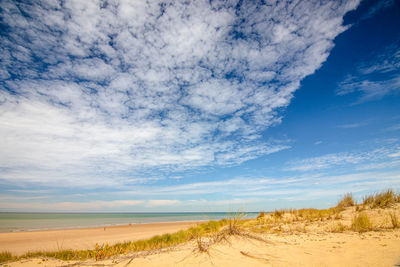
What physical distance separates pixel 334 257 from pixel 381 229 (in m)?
2.86

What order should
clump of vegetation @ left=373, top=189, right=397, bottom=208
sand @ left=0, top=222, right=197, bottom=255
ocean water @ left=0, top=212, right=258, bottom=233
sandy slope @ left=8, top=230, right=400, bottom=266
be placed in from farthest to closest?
1. ocean water @ left=0, top=212, right=258, bottom=233
2. sand @ left=0, top=222, right=197, bottom=255
3. clump of vegetation @ left=373, top=189, right=397, bottom=208
4. sandy slope @ left=8, top=230, right=400, bottom=266

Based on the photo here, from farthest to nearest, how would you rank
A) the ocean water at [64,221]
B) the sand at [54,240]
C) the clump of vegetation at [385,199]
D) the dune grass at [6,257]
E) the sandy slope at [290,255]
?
the ocean water at [64,221] < the sand at [54,240] < the clump of vegetation at [385,199] < the dune grass at [6,257] < the sandy slope at [290,255]

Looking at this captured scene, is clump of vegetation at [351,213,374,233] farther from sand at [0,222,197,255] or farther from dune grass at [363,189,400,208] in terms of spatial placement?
Answer: sand at [0,222,197,255]

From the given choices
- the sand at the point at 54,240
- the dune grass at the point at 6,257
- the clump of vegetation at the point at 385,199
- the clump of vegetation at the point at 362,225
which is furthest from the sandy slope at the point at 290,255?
the sand at the point at 54,240

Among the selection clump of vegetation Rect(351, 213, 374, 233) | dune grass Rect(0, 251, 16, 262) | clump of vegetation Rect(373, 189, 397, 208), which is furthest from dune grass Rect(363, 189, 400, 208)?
dune grass Rect(0, 251, 16, 262)

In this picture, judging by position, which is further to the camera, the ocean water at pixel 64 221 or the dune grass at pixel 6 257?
the ocean water at pixel 64 221

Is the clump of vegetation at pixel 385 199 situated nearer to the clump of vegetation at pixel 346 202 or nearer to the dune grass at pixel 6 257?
the clump of vegetation at pixel 346 202

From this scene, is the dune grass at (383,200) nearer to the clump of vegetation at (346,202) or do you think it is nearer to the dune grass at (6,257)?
the clump of vegetation at (346,202)

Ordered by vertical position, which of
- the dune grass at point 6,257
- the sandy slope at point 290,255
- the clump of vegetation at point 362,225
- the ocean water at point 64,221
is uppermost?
the clump of vegetation at point 362,225

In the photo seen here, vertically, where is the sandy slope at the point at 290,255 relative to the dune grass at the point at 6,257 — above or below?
above

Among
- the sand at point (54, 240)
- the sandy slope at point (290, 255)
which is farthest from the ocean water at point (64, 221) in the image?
the sand at point (54, 240)

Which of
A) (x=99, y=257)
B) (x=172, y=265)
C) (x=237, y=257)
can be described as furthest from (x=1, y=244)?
(x=237, y=257)

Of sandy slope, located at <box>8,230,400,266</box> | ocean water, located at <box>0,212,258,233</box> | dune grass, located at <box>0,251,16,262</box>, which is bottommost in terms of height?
ocean water, located at <box>0,212,258,233</box>

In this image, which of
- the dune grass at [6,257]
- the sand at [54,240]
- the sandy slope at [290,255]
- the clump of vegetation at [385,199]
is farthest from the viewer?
the sand at [54,240]
